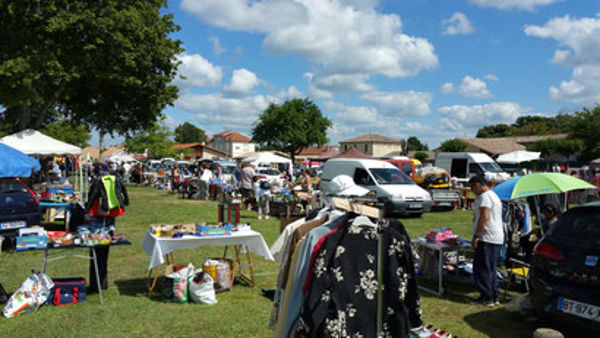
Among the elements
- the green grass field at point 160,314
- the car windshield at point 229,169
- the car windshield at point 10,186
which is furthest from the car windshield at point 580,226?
the car windshield at point 229,169

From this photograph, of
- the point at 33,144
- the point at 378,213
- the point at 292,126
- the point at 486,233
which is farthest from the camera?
the point at 292,126

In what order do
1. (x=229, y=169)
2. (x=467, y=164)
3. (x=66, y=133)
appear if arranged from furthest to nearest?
(x=66, y=133), (x=229, y=169), (x=467, y=164)

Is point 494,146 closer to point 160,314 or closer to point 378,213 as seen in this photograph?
point 160,314

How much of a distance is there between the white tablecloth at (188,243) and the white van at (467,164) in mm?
20606

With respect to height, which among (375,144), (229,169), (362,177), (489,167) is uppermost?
(375,144)

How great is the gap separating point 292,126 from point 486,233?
2543 inches

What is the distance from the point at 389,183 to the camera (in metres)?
15.6

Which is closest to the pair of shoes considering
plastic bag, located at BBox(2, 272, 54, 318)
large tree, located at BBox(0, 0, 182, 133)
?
plastic bag, located at BBox(2, 272, 54, 318)

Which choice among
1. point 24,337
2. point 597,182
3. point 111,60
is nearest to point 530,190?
point 24,337

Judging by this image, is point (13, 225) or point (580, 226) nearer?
point (580, 226)

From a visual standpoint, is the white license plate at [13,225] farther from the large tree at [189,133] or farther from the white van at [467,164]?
the large tree at [189,133]

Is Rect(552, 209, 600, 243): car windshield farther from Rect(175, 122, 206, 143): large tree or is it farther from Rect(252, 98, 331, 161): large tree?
Rect(175, 122, 206, 143): large tree

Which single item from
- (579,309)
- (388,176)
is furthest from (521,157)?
(579,309)

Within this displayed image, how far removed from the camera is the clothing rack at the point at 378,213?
2898 mm
